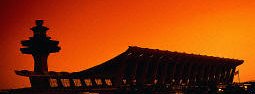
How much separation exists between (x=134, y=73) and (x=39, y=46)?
9.98m

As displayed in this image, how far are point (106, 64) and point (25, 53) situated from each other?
11.6m

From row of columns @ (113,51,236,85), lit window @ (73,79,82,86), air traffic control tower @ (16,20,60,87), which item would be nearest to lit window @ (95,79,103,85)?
row of columns @ (113,51,236,85)

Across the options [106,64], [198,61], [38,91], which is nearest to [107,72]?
[106,64]

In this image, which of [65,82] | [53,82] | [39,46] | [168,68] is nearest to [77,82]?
[65,82]

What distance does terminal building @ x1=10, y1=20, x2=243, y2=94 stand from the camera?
525 inches

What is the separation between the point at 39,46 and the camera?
24.5 m

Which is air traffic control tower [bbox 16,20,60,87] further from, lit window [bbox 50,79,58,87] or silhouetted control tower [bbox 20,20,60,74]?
lit window [bbox 50,79,58,87]

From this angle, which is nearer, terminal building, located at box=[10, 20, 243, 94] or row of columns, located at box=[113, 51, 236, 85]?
terminal building, located at box=[10, 20, 243, 94]

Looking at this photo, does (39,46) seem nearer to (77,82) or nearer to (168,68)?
(168,68)

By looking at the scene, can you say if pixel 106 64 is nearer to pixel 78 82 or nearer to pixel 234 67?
pixel 78 82

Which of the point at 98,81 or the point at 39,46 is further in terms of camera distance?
the point at 39,46

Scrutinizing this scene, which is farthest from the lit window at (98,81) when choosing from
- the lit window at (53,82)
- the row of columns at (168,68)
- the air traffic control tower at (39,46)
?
the air traffic control tower at (39,46)

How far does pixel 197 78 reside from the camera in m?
22.8

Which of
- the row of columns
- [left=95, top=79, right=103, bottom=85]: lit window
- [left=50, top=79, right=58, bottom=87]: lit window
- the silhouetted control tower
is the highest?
the silhouetted control tower
